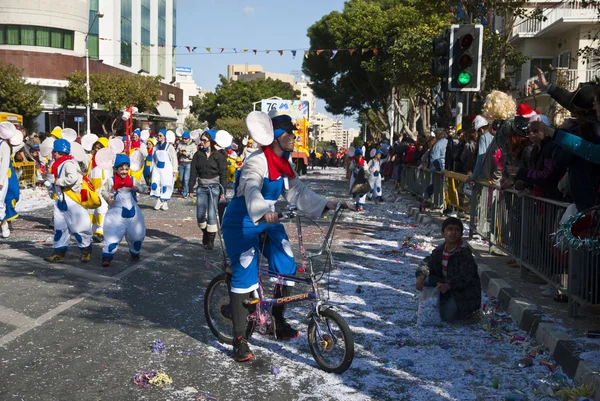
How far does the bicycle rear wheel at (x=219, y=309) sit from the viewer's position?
19.6ft

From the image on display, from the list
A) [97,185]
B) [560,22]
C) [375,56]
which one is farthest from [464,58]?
[375,56]

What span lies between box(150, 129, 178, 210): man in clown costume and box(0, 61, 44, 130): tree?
2858cm

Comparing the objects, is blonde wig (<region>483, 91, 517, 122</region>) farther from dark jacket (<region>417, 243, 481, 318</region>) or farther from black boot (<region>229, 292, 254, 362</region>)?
black boot (<region>229, 292, 254, 362</region>)

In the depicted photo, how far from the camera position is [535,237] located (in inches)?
302

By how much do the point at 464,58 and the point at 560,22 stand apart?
27.0 meters

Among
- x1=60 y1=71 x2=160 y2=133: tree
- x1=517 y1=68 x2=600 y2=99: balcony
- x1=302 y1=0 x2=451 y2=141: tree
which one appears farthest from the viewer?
x1=60 y1=71 x2=160 y2=133: tree

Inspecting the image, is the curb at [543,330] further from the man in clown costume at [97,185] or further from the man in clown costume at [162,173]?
the man in clown costume at [162,173]

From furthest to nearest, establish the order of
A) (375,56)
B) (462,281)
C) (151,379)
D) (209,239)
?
1. (375,56)
2. (209,239)
3. (462,281)
4. (151,379)

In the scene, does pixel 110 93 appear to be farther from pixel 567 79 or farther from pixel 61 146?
pixel 61 146

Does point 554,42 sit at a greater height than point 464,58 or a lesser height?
greater

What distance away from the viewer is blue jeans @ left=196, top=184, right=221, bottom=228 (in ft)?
37.2

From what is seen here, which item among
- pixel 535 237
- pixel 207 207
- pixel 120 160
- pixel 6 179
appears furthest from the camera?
pixel 6 179

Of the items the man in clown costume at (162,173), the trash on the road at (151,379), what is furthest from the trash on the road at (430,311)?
the man in clown costume at (162,173)

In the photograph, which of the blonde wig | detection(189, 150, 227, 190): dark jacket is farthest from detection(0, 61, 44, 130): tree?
the blonde wig
